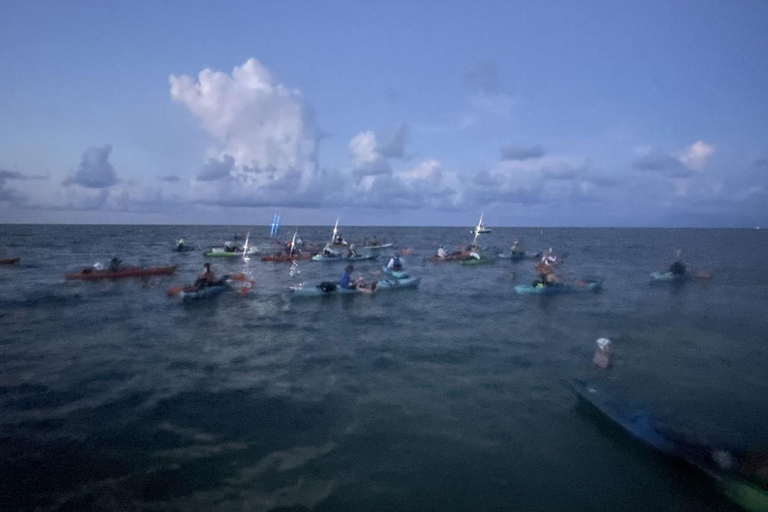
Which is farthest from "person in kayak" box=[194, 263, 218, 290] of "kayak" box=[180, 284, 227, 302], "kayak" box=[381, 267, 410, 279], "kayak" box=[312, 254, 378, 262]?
"kayak" box=[312, 254, 378, 262]

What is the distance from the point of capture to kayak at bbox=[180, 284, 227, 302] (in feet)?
96.9

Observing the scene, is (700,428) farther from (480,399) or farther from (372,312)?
(372,312)

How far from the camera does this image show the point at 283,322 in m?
25.6

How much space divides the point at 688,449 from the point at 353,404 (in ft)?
29.2

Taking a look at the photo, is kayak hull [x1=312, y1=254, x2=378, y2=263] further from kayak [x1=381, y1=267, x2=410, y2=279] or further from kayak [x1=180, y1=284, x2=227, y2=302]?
kayak [x1=180, y1=284, x2=227, y2=302]

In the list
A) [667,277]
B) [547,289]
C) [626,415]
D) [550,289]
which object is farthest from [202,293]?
[667,277]

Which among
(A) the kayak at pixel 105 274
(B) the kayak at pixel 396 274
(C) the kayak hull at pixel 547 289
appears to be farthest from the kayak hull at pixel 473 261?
(A) the kayak at pixel 105 274

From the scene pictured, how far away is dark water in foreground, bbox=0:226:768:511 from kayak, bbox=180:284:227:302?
84 cm

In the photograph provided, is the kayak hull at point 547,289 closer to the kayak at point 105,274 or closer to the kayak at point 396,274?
the kayak at point 396,274

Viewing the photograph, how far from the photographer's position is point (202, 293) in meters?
29.9

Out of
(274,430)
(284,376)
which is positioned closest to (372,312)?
(284,376)

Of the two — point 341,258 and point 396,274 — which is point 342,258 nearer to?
point 341,258

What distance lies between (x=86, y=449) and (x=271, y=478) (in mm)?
5021

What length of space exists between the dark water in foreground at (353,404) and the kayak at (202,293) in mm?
840
